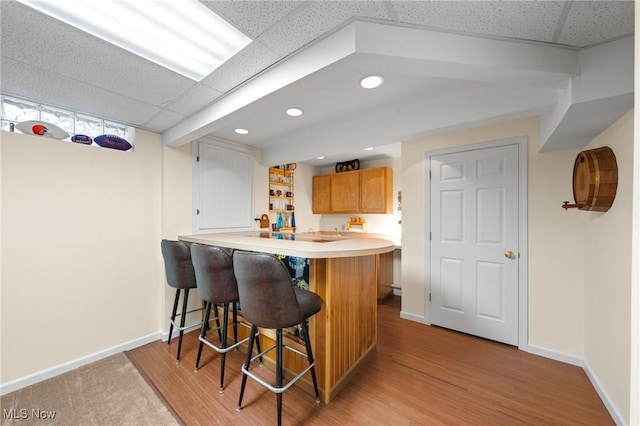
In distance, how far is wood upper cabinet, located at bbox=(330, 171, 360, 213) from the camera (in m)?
4.26

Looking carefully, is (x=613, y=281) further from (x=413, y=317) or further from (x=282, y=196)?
(x=282, y=196)

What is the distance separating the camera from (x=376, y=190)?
4.04 m

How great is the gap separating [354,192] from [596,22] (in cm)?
325

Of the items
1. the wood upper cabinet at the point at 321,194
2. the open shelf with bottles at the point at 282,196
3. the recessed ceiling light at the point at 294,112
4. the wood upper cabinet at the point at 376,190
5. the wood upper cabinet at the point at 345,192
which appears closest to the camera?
the recessed ceiling light at the point at 294,112

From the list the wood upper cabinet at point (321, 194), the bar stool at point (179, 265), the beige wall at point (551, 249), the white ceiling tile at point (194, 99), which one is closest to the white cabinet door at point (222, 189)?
the bar stool at point (179, 265)

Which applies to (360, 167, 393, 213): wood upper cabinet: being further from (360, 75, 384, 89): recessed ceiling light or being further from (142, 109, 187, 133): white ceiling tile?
(142, 109, 187, 133): white ceiling tile

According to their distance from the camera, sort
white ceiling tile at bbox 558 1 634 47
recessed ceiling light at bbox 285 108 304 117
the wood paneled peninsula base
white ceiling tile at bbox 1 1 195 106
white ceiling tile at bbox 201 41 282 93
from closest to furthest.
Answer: white ceiling tile at bbox 558 1 634 47, white ceiling tile at bbox 1 1 195 106, white ceiling tile at bbox 201 41 282 93, the wood paneled peninsula base, recessed ceiling light at bbox 285 108 304 117

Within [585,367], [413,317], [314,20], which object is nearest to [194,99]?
[314,20]

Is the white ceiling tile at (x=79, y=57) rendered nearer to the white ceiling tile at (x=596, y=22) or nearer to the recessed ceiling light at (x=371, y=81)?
the recessed ceiling light at (x=371, y=81)

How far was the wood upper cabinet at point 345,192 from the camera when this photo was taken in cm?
426

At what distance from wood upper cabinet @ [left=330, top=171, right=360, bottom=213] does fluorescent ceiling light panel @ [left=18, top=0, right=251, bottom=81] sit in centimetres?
306

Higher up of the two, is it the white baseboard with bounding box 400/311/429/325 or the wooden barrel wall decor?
the wooden barrel wall decor

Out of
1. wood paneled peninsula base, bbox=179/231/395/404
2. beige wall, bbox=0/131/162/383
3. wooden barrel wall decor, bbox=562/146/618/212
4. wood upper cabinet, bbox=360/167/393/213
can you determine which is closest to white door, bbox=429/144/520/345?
wooden barrel wall decor, bbox=562/146/618/212

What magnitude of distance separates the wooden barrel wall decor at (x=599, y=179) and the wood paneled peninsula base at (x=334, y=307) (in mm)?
1393
